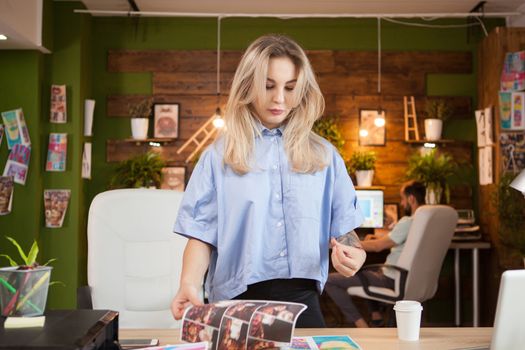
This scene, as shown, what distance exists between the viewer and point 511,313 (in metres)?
1.36

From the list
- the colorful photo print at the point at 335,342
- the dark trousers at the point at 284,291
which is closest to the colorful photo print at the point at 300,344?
the colorful photo print at the point at 335,342

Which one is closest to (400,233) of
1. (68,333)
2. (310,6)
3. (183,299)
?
(310,6)

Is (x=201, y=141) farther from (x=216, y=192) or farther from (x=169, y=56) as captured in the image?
(x=216, y=192)

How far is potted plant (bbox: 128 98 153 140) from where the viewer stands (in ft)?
Result: 20.3

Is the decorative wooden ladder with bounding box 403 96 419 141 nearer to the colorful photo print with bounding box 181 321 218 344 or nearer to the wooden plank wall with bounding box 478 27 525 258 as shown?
the wooden plank wall with bounding box 478 27 525 258

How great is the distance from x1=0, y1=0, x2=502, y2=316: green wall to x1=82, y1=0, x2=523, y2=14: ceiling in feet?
0.52

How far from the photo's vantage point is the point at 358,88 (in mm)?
6410

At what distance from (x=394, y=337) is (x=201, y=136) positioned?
15.6 ft

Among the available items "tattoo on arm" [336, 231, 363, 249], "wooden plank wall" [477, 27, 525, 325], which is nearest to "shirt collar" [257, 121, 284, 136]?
"tattoo on arm" [336, 231, 363, 249]

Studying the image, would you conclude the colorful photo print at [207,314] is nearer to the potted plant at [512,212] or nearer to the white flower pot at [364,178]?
the potted plant at [512,212]

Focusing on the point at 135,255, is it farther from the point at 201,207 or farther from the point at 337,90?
the point at 337,90

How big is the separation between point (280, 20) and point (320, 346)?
5137 mm

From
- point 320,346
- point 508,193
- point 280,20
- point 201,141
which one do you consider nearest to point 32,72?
point 201,141

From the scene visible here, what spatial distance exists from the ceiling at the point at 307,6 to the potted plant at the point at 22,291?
4.87 m
